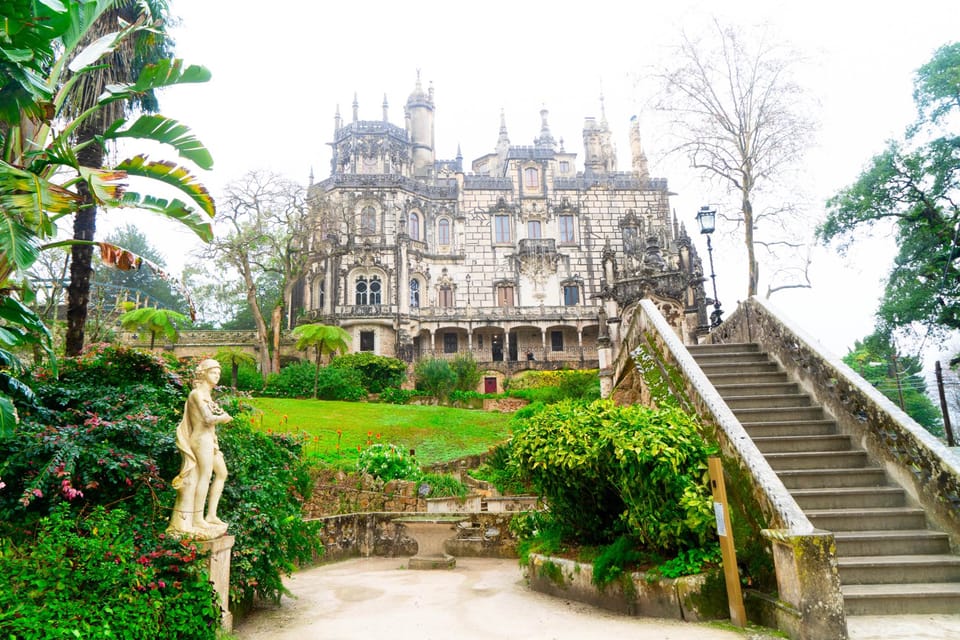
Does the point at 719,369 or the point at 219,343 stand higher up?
the point at 219,343

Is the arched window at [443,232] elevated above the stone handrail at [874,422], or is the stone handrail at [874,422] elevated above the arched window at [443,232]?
the arched window at [443,232]

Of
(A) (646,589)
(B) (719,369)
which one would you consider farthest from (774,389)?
(A) (646,589)

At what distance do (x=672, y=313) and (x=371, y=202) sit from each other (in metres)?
27.3

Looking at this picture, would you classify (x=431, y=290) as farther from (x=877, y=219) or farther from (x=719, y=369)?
(x=719, y=369)

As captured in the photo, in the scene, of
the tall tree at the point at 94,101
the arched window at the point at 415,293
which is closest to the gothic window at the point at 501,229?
the arched window at the point at 415,293

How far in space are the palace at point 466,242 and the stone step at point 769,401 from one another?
2837cm

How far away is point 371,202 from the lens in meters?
42.2

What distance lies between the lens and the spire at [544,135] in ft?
167

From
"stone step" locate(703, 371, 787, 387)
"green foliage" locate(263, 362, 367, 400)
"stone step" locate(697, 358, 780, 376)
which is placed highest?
"green foliage" locate(263, 362, 367, 400)

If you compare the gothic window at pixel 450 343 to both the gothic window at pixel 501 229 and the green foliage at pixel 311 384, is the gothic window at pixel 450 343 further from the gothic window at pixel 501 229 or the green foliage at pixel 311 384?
the green foliage at pixel 311 384

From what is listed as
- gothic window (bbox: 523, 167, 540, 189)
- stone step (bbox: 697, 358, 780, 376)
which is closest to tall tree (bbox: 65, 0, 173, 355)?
stone step (bbox: 697, 358, 780, 376)

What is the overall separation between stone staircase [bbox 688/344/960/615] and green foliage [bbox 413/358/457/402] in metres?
24.4

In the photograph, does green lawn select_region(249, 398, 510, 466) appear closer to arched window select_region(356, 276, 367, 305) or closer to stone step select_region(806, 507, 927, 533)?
stone step select_region(806, 507, 927, 533)

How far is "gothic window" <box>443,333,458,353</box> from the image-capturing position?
42.1 m
